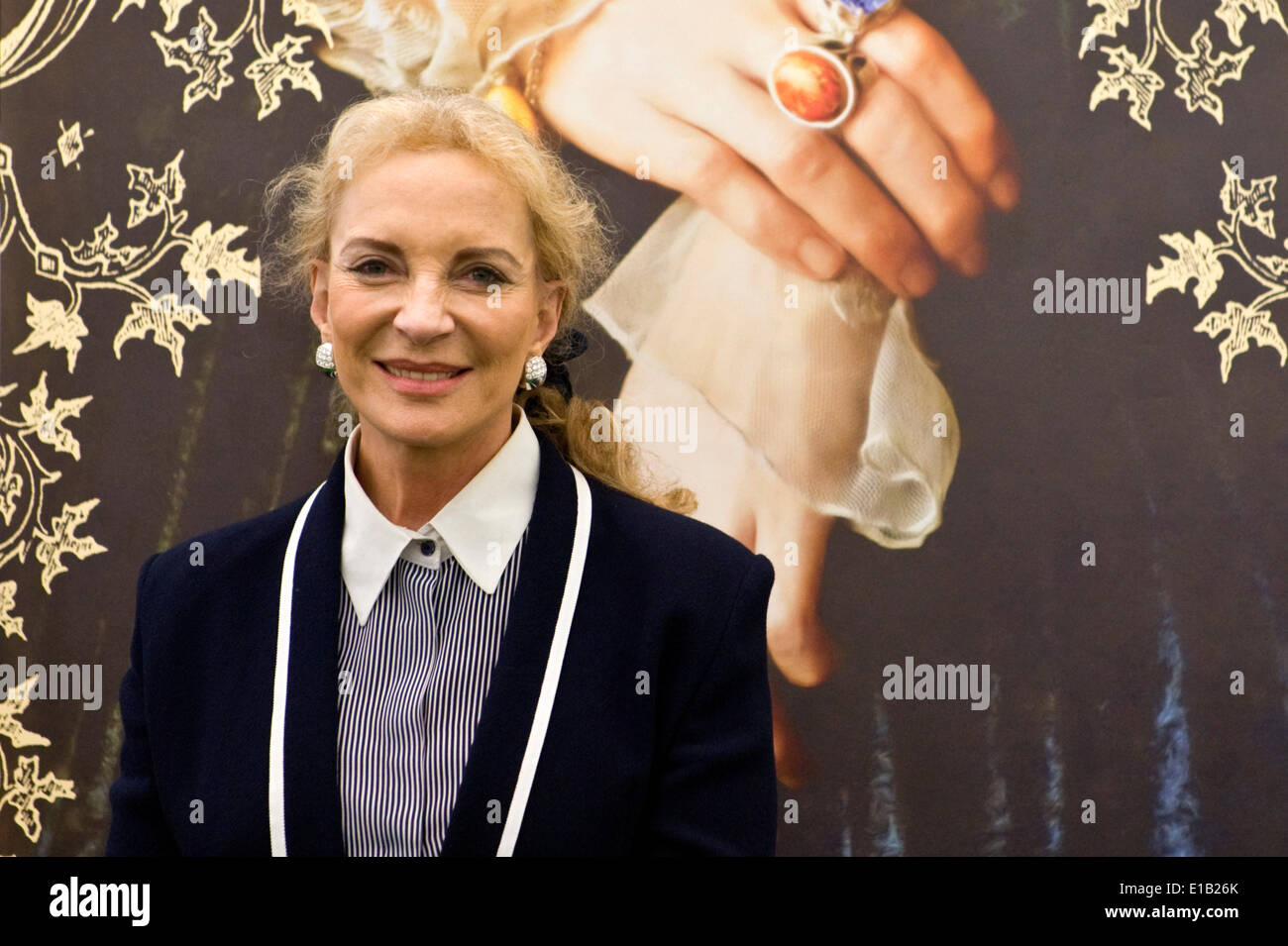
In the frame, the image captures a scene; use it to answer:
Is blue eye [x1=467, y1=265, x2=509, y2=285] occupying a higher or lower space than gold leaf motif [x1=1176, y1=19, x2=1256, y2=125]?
lower

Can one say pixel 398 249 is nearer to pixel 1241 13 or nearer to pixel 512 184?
pixel 512 184

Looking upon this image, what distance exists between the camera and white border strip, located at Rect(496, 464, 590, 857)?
117 centimetres

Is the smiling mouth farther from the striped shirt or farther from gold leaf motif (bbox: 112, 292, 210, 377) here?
gold leaf motif (bbox: 112, 292, 210, 377)

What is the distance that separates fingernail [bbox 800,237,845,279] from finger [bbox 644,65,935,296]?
22 mm

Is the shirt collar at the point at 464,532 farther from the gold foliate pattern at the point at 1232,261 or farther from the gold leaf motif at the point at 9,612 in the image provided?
the gold foliate pattern at the point at 1232,261

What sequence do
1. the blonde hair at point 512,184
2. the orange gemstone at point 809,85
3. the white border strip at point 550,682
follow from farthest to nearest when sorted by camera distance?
the orange gemstone at point 809,85
the blonde hair at point 512,184
the white border strip at point 550,682

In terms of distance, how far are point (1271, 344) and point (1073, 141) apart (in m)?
0.51

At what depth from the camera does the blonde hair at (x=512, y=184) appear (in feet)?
4.16

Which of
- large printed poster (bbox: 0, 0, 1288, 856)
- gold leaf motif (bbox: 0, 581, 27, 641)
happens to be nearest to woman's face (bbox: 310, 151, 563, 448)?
large printed poster (bbox: 0, 0, 1288, 856)

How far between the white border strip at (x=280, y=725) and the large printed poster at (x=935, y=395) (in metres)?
0.94

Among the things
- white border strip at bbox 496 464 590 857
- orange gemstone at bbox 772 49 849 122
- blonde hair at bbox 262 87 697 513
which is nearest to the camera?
white border strip at bbox 496 464 590 857

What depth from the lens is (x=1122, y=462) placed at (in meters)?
2.20

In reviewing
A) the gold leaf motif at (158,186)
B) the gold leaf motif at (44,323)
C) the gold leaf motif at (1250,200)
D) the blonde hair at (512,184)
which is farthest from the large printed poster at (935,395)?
the blonde hair at (512,184)
